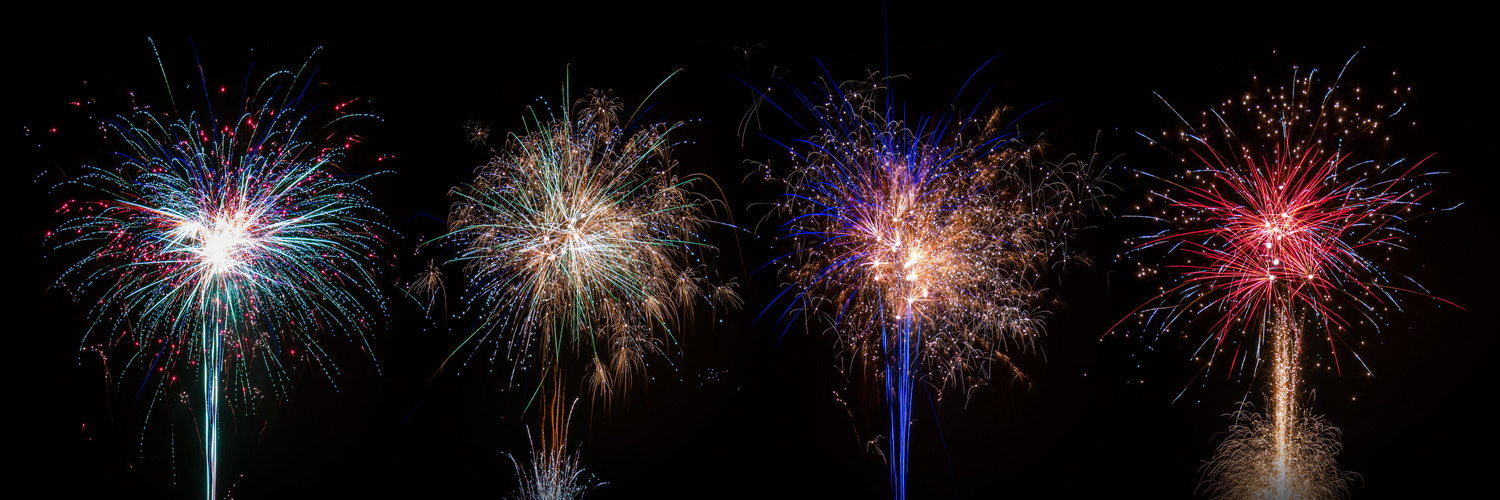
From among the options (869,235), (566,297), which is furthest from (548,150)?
(869,235)

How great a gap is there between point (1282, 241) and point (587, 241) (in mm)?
6015

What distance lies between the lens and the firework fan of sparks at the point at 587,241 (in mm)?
5918

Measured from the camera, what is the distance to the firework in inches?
218

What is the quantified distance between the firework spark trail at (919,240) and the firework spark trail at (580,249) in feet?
3.28

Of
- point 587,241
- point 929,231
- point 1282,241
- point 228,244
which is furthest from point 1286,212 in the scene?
point 228,244

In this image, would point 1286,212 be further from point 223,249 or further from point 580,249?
point 223,249

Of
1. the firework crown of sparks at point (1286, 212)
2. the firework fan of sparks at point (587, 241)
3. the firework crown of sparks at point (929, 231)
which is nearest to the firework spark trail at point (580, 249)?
the firework fan of sparks at point (587, 241)

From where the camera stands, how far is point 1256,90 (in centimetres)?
571

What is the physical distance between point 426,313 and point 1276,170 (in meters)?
7.61

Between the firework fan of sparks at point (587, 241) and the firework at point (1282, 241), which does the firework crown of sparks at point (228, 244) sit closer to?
the firework fan of sparks at point (587, 241)

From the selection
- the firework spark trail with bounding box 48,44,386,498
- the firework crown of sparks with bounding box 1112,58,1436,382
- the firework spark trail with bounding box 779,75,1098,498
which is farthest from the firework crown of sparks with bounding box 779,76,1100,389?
the firework spark trail with bounding box 48,44,386,498

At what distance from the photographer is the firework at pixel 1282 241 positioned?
5543 millimetres

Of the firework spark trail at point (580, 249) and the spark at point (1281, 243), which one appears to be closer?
the spark at point (1281, 243)

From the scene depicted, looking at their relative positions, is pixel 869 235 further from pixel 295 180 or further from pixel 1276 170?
pixel 295 180
